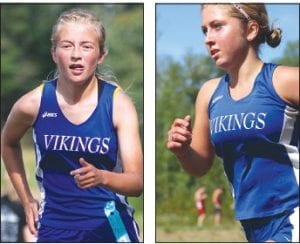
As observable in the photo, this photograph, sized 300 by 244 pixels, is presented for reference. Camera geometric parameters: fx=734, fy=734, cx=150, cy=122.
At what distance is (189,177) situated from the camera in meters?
4.72

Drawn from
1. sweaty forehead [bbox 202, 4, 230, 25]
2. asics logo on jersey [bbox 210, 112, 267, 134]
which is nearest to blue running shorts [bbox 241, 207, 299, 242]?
asics logo on jersey [bbox 210, 112, 267, 134]

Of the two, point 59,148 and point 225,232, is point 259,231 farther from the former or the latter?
point 59,148

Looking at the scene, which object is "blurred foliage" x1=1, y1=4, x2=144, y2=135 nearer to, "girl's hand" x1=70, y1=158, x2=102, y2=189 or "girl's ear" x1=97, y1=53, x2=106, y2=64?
"girl's ear" x1=97, y1=53, x2=106, y2=64

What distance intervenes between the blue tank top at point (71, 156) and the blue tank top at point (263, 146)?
722 millimetres

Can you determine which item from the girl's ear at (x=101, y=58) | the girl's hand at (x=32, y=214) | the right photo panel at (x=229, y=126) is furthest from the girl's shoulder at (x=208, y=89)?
the girl's hand at (x=32, y=214)

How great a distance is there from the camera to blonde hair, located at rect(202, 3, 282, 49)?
446cm

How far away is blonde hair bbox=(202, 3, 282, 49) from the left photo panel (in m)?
0.63

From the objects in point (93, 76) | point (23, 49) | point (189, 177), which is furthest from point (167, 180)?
point (23, 49)

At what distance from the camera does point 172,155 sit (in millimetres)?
4676

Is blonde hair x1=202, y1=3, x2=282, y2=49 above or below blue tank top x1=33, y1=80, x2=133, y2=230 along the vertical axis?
above

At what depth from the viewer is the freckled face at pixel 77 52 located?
4.58 meters

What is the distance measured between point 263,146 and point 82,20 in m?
1.38

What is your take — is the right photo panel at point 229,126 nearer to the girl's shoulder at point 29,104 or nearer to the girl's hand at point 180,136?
the girl's hand at point 180,136

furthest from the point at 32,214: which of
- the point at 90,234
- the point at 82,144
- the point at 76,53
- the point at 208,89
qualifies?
the point at 208,89
